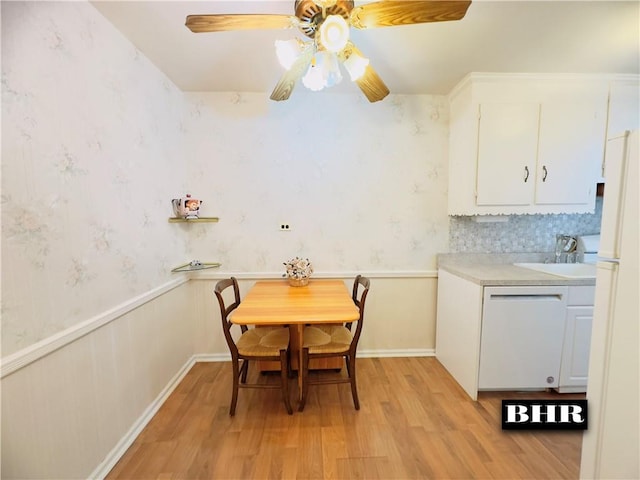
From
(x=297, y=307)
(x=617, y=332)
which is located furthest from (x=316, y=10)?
(x=617, y=332)

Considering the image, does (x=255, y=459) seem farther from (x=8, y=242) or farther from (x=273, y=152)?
(x=273, y=152)

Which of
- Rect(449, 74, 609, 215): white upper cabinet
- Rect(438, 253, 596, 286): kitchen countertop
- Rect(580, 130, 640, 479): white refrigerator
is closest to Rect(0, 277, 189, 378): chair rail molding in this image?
Rect(580, 130, 640, 479): white refrigerator

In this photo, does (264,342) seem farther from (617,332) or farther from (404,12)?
(404,12)

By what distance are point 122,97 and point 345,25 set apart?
1387 mm

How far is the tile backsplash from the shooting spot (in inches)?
93.8

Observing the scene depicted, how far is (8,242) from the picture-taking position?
96 cm

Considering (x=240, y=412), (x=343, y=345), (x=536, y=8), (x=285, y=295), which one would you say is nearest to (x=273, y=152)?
(x=285, y=295)

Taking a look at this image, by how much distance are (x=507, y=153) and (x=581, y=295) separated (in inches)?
45.0

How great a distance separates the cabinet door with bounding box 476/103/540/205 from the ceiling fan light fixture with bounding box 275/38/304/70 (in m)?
1.58

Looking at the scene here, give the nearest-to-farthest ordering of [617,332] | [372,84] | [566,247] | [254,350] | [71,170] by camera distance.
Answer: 1. [617,332]
2. [71,170]
3. [372,84]
4. [254,350]
5. [566,247]

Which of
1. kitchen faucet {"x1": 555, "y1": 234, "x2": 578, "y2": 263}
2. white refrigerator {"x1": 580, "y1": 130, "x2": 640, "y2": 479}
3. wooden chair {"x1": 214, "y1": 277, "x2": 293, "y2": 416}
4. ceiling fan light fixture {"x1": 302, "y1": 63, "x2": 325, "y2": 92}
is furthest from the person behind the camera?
kitchen faucet {"x1": 555, "y1": 234, "x2": 578, "y2": 263}

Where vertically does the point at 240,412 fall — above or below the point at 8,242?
below

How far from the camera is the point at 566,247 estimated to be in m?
2.32

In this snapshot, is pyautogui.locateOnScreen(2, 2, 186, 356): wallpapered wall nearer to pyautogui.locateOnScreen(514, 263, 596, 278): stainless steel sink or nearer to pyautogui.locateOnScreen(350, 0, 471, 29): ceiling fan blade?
pyautogui.locateOnScreen(350, 0, 471, 29): ceiling fan blade
